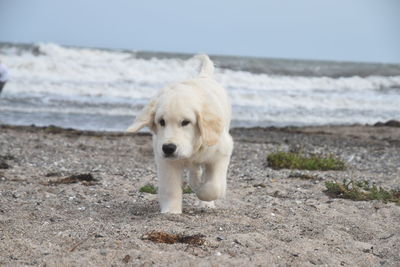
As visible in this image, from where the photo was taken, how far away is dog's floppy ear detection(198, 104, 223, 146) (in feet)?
16.3

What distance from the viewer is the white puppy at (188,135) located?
4891 millimetres

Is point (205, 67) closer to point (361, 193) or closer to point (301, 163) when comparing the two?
point (361, 193)

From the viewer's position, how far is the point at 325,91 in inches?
1229

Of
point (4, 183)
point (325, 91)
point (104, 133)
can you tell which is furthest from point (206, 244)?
point (325, 91)

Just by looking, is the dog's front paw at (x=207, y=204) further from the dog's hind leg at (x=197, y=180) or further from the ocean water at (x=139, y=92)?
the ocean water at (x=139, y=92)

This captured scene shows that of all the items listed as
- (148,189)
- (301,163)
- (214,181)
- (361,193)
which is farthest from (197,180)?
(301,163)

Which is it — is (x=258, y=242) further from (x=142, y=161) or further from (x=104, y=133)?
(x=104, y=133)

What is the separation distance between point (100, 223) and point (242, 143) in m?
7.97

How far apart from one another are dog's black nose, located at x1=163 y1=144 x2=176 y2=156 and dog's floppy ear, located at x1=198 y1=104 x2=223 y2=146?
305 mm

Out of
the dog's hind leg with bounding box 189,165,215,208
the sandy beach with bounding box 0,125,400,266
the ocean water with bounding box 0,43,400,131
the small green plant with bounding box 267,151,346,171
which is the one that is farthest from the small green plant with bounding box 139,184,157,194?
the ocean water with bounding box 0,43,400,131

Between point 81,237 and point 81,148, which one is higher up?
point 81,237

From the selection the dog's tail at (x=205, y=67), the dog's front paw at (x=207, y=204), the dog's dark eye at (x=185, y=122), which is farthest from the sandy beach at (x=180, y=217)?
the dog's tail at (x=205, y=67)

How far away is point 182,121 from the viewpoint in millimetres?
4914

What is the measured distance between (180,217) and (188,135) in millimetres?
835
